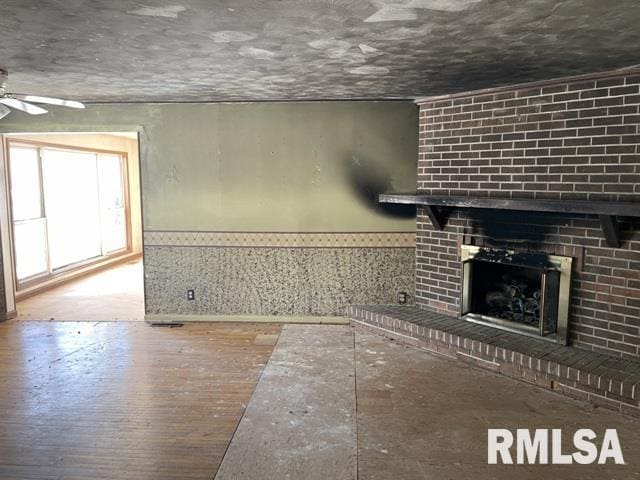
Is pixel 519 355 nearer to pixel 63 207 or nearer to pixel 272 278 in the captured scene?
pixel 272 278

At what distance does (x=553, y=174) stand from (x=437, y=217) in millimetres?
1040

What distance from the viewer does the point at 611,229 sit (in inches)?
122

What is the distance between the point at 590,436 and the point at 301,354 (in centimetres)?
213

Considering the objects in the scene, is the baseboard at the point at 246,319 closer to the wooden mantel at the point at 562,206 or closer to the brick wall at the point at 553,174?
the brick wall at the point at 553,174

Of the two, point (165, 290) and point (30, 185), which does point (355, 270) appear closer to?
point (165, 290)

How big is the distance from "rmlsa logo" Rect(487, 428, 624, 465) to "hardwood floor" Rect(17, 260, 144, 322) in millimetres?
3792

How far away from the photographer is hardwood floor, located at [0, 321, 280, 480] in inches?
97.7

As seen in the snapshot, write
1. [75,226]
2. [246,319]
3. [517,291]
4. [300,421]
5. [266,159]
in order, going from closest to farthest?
[300,421] → [517,291] → [266,159] → [246,319] → [75,226]

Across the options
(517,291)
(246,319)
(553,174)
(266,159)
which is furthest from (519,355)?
(266,159)

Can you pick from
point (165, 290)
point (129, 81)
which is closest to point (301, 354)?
point (165, 290)

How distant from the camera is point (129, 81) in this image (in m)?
3.66

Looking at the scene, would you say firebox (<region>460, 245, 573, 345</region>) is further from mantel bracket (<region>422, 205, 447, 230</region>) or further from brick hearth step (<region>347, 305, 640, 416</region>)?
mantel bracket (<region>422, 205, 447, 230</region>)

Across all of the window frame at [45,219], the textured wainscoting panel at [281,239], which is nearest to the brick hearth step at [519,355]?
the textured wainscoting panel at [281,239]

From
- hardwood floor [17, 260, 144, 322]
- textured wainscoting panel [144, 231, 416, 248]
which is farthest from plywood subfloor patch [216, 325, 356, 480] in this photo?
hardwood floor [17, 260, 144, 322]
